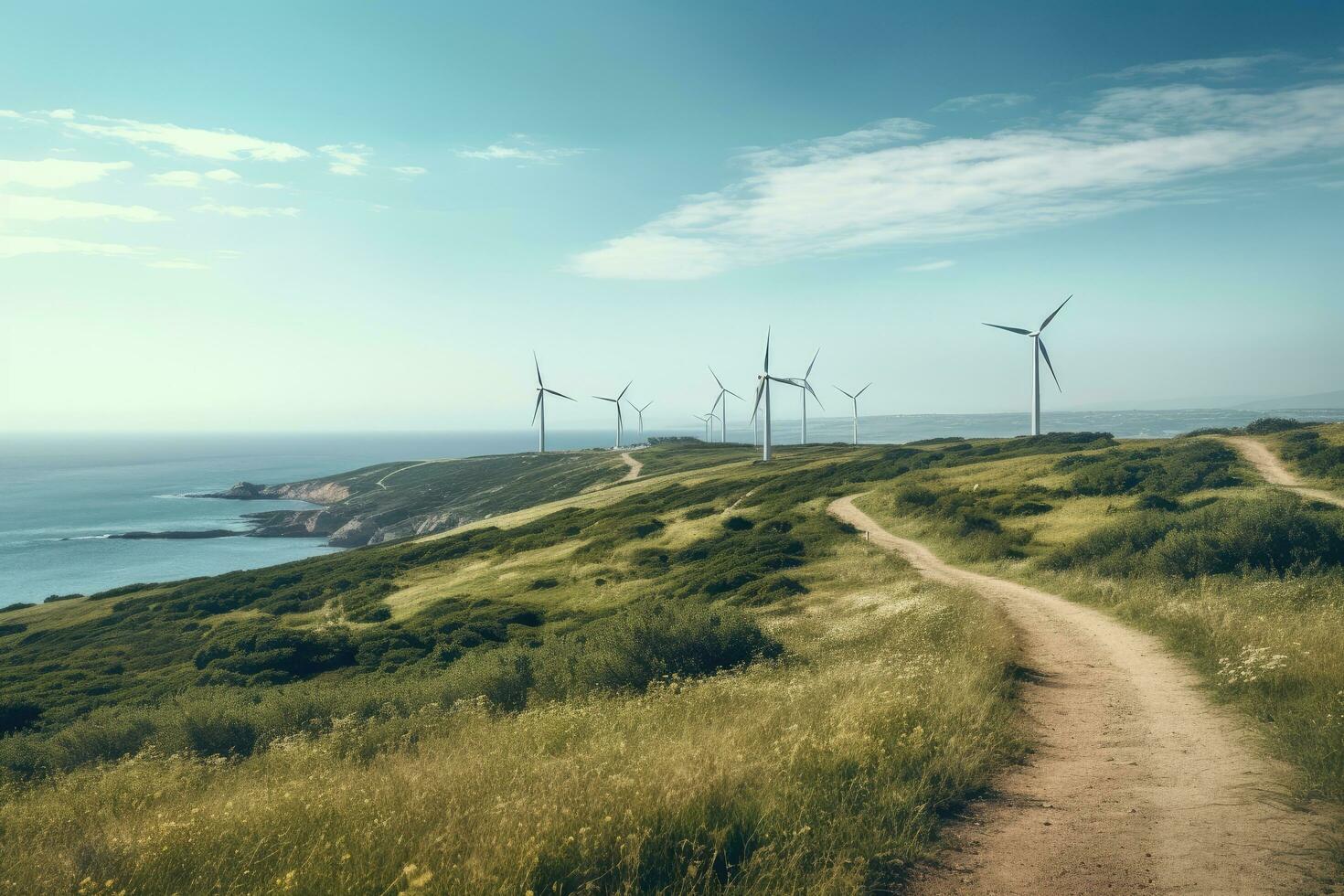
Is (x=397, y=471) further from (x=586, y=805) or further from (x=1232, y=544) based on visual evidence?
(x=586, y=805)

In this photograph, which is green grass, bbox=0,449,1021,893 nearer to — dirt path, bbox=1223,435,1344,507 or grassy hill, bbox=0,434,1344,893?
grassy hill, bbox=0,434,1344,893

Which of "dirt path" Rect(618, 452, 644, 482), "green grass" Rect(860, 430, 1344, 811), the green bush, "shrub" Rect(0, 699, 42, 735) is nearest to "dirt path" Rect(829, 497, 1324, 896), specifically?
"green grass" Rect(860, 430, 1344, 811)

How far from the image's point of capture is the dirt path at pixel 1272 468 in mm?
37000

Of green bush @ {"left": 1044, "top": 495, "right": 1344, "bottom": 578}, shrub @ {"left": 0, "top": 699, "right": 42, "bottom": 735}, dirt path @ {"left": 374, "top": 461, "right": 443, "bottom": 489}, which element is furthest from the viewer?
dirt path @ {"left": 374, "top": 461, "right": 443, "bottom": 489}

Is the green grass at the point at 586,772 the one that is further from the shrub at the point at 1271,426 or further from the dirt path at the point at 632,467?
the dirt path at the point at 632,467

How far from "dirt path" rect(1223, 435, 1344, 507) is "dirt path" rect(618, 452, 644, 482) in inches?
2816

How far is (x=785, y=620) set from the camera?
2684cm

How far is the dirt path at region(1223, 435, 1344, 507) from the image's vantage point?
1457 inches

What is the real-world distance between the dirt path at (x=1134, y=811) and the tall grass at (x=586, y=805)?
538 mm

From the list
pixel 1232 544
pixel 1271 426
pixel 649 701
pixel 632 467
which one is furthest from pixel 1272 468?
pixel 632 467

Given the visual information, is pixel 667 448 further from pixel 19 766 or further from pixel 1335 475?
pixel 19 766

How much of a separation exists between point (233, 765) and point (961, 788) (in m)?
13.8

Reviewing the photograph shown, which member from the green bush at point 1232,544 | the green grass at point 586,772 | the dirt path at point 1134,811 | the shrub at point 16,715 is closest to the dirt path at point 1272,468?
the green bush at point 1232,544

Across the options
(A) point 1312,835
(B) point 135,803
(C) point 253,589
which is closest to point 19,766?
(B) point 135,803
